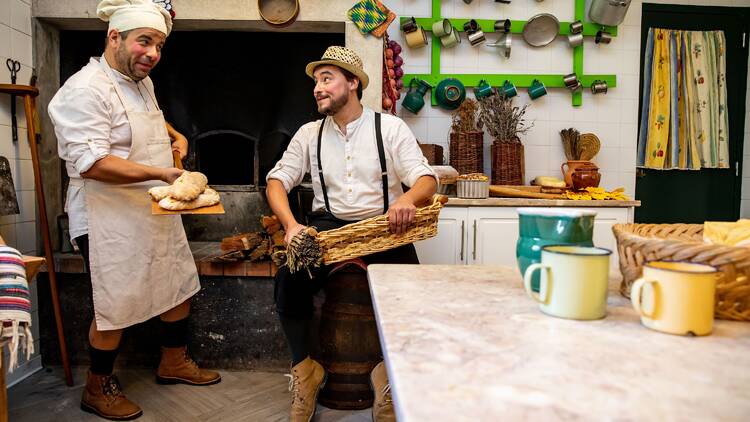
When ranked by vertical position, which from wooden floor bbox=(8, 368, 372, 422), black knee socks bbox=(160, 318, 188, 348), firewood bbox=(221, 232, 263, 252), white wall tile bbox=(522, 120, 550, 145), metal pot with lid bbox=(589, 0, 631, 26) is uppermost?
metal pot with lid bbox=(589, 0, 631, 26)

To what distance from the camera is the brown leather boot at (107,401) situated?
221 cm

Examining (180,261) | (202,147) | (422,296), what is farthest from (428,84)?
(422,296)

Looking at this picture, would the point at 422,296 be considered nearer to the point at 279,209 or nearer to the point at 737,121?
the point at 279,209

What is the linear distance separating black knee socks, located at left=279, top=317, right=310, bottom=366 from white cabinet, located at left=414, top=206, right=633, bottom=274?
1028 millimetres

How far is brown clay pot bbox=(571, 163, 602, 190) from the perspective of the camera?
315cm

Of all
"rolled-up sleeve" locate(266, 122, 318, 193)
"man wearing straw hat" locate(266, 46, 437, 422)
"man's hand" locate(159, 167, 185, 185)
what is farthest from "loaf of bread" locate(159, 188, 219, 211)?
"rolled-up sleeve" locate(266, 122, 318, 193)

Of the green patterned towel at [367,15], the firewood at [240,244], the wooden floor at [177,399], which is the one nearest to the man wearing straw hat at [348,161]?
the wooden floor at [177,399]

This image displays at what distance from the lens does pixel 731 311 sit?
30.2 inches

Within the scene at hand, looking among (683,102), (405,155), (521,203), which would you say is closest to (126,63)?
(405,155)

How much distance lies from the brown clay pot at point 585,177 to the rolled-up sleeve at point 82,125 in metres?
2.55

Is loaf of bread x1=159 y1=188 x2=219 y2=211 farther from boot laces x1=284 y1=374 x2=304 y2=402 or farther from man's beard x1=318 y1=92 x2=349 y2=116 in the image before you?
boot laces x1=284 y1=374 x2=304 y2=402

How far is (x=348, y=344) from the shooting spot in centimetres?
226

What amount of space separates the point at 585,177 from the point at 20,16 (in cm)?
327

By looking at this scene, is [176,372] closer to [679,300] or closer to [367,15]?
[367,15]
